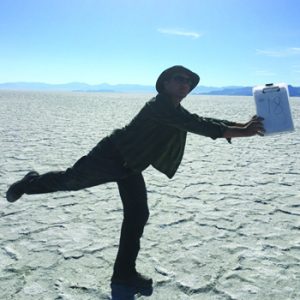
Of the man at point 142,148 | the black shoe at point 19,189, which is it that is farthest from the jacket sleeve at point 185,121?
the black shoe at point 19,189

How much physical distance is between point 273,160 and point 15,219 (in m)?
6.71

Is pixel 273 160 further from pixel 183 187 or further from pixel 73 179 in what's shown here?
pixel 73 179

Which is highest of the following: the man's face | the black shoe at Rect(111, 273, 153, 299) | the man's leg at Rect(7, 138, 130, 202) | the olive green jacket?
the man's face

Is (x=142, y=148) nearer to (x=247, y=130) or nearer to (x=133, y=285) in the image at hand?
(x=247, y=130)

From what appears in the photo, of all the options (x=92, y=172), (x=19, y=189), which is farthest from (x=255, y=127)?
(x=19, y=189)

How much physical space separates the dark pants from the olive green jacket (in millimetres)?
103

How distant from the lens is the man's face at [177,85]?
11.1 feet

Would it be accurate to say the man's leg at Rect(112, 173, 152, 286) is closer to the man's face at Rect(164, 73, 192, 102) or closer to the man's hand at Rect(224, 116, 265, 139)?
the man's face at Rect(164, 73, 192, 102)

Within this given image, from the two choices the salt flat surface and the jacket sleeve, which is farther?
the salt flat surface

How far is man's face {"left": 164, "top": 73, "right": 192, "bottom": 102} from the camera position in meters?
3.38

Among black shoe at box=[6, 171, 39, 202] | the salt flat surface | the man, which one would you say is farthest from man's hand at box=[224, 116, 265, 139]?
black shoe at box=[6, 171, 39, 202]

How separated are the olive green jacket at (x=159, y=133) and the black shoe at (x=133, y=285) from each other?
1.04 meters

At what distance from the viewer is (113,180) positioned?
353cm

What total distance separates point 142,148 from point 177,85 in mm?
576
